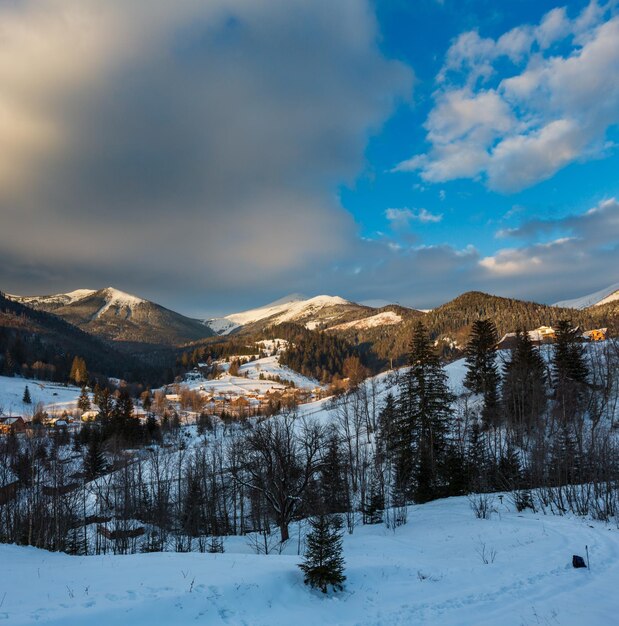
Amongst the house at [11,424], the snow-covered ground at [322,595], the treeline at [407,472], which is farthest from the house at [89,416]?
the snow-covered ground at [322,595]

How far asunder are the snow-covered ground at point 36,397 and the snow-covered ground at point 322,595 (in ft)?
427

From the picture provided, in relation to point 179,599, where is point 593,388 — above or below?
above

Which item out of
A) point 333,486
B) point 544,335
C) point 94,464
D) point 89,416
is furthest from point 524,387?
point 89,416

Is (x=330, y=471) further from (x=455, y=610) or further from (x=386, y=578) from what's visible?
(x=455, y=610)

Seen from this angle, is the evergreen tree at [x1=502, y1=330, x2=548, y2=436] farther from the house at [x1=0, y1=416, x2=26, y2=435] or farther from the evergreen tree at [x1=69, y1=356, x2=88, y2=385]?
the evergreen tree at [x1=69, y1=356, x2=88, y2=385]

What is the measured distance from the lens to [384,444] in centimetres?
4881

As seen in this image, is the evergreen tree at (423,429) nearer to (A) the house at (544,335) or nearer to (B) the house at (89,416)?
(A) the house at (544,335)

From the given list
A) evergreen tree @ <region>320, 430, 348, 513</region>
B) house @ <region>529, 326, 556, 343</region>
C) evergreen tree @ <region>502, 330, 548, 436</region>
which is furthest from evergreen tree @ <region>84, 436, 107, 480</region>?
house @ <region>529, 326, 556, 343</region>

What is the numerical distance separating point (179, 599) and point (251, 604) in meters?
1.84

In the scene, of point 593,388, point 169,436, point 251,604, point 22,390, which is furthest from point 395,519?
point 22,390

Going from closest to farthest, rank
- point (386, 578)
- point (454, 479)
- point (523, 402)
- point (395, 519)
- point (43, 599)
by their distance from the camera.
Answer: point (43, 599), point (386, 578), point (395, 519), point (454, 479), point (523, 402)

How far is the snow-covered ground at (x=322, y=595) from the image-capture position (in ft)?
29.5

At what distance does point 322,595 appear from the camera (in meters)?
11.5

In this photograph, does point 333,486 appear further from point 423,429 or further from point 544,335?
point 544,335
